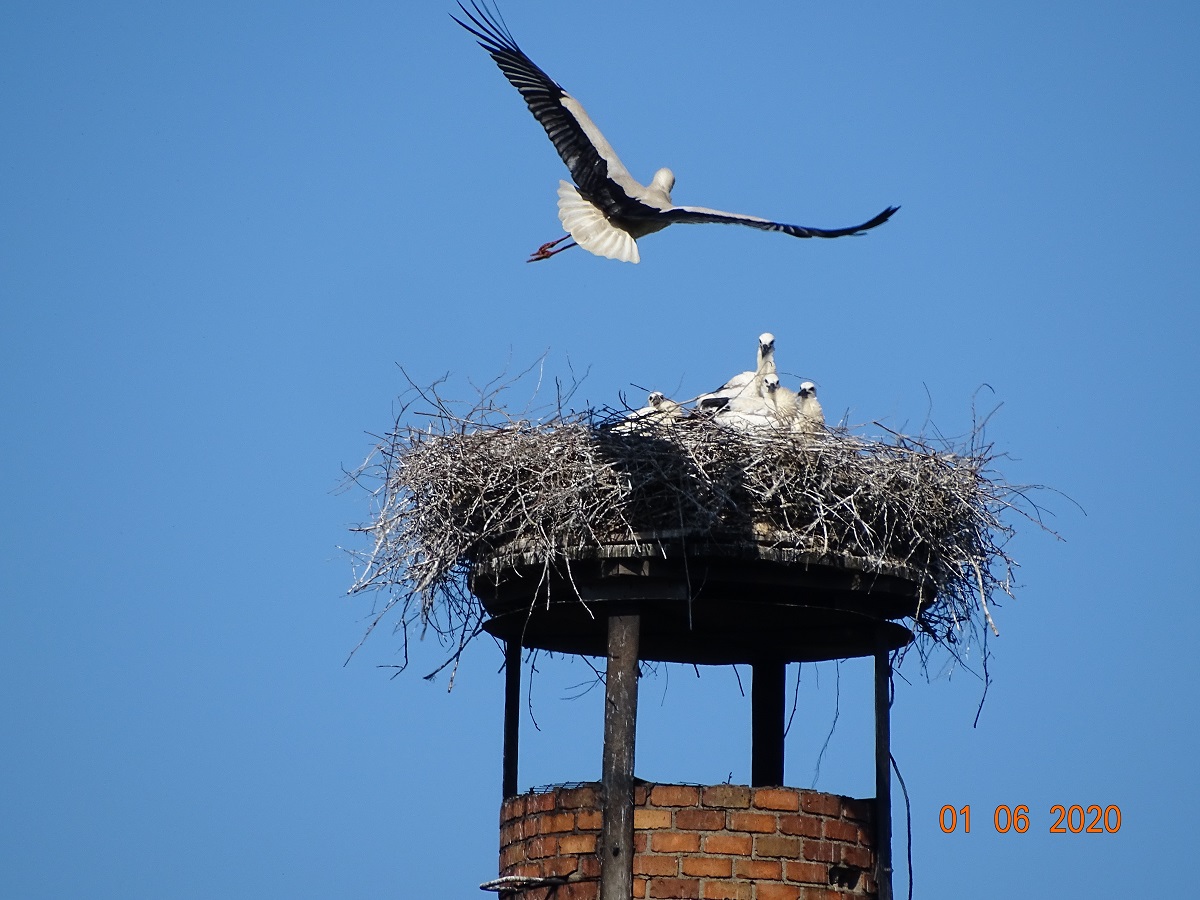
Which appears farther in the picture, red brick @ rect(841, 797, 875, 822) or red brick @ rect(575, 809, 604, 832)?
red brick @ rect(841, 797, 875, 822)

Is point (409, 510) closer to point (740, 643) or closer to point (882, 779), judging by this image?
point (740, 643)

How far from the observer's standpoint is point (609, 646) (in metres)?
7.34

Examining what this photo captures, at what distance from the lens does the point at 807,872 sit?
280 inches

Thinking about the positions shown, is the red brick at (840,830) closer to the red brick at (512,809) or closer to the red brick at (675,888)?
the red brick at (675,888)

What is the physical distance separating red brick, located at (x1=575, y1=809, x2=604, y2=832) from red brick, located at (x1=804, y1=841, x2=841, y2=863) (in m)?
0.83

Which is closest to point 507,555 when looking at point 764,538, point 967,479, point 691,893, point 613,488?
point 613,488

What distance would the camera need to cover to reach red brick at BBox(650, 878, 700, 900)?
22.9 ft

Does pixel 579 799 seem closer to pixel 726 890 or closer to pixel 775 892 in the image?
pixel 726 890

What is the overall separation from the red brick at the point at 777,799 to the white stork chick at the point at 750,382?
204 centimetres

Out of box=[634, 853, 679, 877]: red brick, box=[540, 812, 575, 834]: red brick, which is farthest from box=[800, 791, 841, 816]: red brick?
box=[540, 812, 575, 834]: red brick

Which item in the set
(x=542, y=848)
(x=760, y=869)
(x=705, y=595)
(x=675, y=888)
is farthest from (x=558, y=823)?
(x=705, y=595)

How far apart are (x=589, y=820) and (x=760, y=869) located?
702 millimetres

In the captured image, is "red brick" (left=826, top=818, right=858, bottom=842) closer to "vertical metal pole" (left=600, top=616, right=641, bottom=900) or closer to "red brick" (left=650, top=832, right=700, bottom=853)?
"red brick" (left=650, top=832, right=700, bottom=853)

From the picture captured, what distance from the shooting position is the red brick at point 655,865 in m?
7.01
